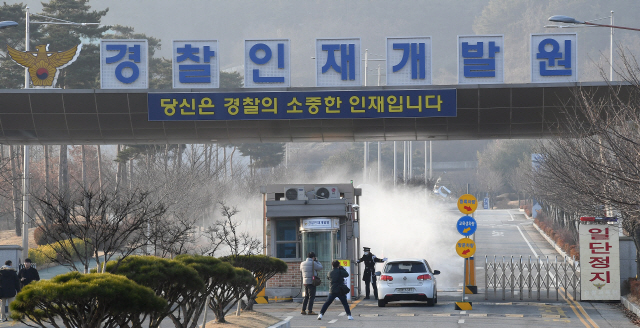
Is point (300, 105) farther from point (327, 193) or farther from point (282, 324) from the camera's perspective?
point (282, 324)

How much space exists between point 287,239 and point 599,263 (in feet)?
31.9

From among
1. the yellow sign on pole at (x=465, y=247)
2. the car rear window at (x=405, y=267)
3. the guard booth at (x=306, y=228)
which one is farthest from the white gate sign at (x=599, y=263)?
the guard booth at (x=306, y=228)

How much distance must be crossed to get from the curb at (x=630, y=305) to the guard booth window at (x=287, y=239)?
10.0 metres

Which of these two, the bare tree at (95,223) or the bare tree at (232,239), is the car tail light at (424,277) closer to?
the bare tree at (232,239)

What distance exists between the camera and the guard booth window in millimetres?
25125

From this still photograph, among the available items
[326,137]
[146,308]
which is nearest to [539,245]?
[326,137]

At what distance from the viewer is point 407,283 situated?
21922 millimetres

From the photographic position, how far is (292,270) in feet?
81.9

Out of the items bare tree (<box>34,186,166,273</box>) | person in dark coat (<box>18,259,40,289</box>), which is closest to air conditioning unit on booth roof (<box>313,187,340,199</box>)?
bare tree (<box>34,186,166,273</box>)

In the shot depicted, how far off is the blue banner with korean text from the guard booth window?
3528 millimetres

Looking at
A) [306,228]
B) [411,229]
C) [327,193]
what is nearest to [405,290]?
[306,228]

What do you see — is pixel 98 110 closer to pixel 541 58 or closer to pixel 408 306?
pixel 408 306

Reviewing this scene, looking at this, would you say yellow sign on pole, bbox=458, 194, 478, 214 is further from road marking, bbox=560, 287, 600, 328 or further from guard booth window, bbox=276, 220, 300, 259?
guard booth window, bbox=276, 220, 300, 259

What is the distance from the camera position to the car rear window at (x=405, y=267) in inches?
872
